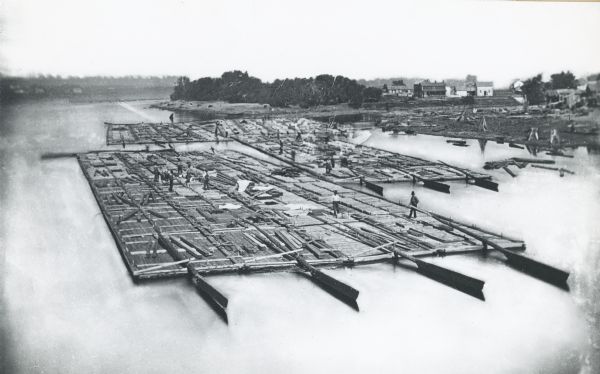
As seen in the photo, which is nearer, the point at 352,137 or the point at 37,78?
the point at 37,78

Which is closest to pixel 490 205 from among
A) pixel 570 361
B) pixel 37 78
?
pixel 570 361

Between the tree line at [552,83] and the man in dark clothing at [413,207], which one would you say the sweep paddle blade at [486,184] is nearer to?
the tree line at [552,83]

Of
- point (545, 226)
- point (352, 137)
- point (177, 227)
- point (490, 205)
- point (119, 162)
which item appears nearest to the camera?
point (177, 227)

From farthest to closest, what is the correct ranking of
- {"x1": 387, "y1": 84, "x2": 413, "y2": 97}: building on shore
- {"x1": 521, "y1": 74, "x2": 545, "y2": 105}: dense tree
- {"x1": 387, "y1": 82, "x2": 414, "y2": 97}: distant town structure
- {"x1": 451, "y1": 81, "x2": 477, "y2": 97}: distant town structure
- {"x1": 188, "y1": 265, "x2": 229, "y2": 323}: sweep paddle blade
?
1. {"x1": 387, "y1": 84, "x2": 413, "y2": 97}: building on shore
2. {"x1": 387, "y1": 82, "x2": 414, "y2": 97}: distant town structure
3. {"x1": 451, "y1": 81, "x2": 477, "y2": 97}: distant town structure
4. {"x1": 521, "y1": 74, "x2": 545, "y2": 105}: dense tree
5. {"x1": 188, "y1": 265, "x2": 229, "y2": 323}: sweep paddle blade

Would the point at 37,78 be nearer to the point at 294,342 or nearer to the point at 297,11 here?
the point at 297,11

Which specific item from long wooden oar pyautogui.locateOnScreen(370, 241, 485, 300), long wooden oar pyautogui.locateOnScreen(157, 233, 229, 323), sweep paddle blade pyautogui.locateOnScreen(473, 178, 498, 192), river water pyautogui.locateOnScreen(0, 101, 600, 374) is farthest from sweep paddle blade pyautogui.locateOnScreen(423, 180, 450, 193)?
long wooden oar pyautogui.locateOnScreen(157, 233, 229, 323)

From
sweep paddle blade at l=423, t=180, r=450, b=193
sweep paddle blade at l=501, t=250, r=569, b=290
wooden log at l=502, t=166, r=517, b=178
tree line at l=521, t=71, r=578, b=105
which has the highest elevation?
tree line at l=521, t=71, r=578, b=105

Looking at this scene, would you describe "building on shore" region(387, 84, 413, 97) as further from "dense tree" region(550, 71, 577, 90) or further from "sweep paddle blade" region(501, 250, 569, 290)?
"sweep paddle blade" region(501, 250, 569, 290)

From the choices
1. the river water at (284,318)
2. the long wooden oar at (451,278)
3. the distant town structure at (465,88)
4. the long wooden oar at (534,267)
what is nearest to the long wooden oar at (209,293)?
the river water at (284,318)
